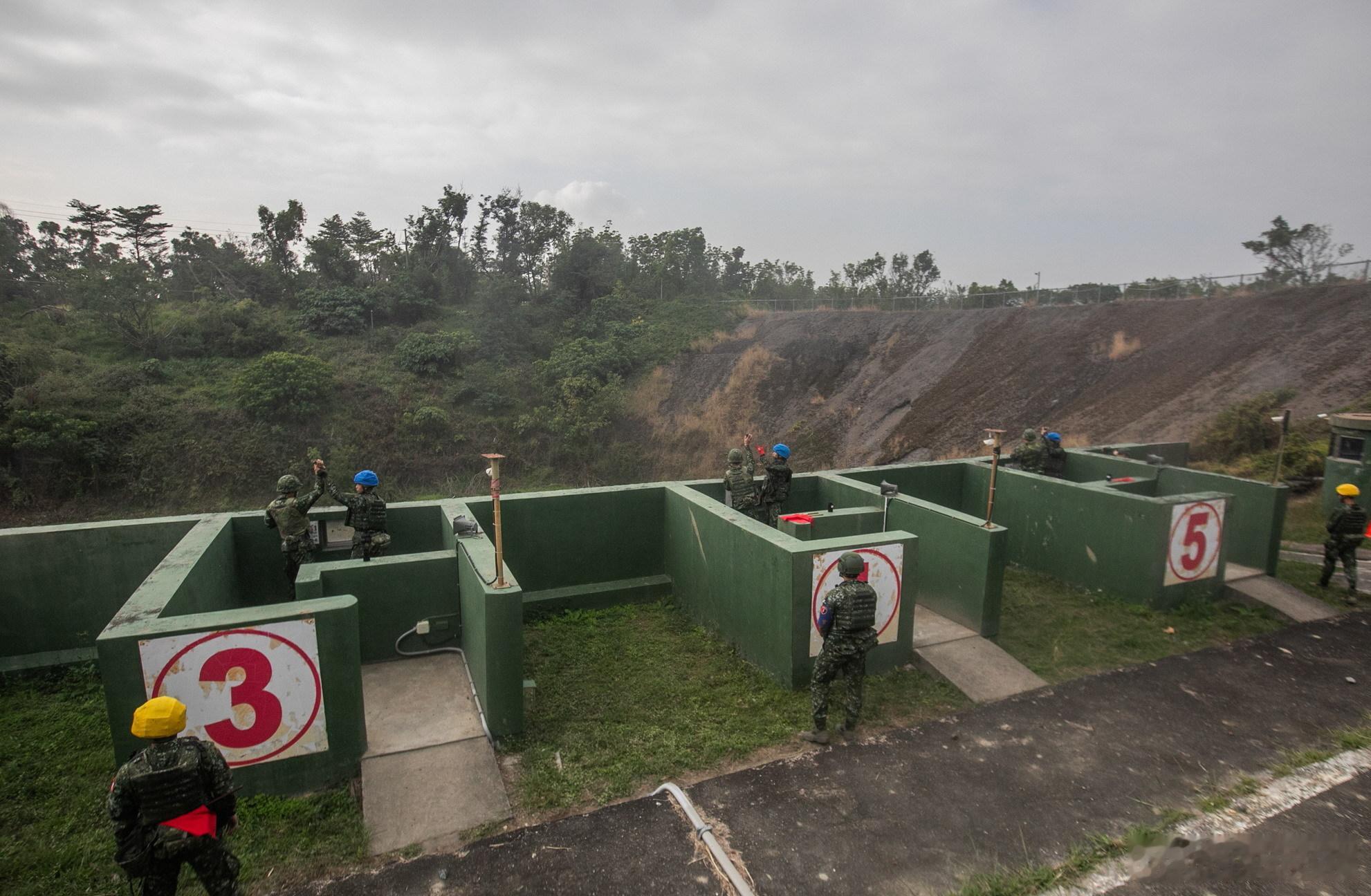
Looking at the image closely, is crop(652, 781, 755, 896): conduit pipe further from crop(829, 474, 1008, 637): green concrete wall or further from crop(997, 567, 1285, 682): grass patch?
crop(829, 474, 1008, 637): green concrete wall

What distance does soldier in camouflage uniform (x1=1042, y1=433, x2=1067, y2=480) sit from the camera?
40.3 ft

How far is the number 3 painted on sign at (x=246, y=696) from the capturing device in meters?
5.12

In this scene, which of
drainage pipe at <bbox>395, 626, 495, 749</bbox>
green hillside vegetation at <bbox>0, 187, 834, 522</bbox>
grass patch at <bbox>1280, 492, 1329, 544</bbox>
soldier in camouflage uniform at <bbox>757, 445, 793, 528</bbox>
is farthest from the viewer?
green hillside vegetation at <bbox>0, 187, 834, 522</bbox>

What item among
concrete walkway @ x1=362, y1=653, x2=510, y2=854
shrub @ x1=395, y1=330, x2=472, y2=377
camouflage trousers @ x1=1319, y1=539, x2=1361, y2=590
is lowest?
concrete walkway @ x1=362, y1=653, x2=510, y2=854

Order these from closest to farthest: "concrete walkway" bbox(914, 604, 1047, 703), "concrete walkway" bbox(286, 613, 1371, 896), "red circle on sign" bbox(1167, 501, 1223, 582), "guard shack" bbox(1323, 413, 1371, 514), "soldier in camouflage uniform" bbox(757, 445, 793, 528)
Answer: "concrete walkway" bbox(286, 613, 1371, 896)
"concrete walkway" bbox(914, 604, 1047, 703)
"red circle on sign" bbox(1167, 501, 1223, 582)
"soldier in camouflage uniform" bbox(757, 445, 793, 528)
"guard shack" bbox(1323, 413, 1371, 514)

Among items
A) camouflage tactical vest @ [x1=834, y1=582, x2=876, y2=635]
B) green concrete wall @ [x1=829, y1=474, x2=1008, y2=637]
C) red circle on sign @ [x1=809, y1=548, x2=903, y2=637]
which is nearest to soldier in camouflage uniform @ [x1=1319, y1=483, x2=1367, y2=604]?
green concrete wall @ [x1=829, y1=474, x2=1008, y2=637]

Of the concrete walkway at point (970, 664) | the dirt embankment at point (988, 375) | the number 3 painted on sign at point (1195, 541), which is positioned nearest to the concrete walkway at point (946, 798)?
the concrete walkway at point (970, 664)

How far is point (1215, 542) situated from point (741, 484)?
628cm

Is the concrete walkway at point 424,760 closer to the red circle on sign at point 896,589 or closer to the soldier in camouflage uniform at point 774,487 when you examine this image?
the red circle on sign at point 896,589

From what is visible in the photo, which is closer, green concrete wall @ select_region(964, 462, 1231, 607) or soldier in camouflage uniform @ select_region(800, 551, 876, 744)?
soldier in camouflage uniform @ select_region(800, 551, 876, 744)

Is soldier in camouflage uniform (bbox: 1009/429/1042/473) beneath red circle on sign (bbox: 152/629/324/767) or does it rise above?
above

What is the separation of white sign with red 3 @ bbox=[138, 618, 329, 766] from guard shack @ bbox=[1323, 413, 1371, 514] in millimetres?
15494

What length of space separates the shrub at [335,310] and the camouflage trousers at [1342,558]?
33253mm

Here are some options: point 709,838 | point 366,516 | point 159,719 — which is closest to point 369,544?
point 366,516
